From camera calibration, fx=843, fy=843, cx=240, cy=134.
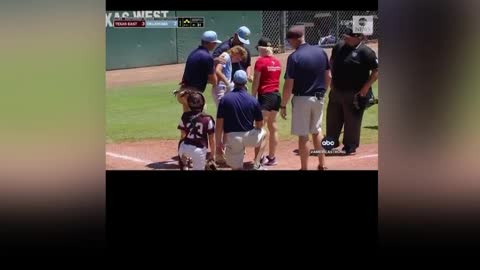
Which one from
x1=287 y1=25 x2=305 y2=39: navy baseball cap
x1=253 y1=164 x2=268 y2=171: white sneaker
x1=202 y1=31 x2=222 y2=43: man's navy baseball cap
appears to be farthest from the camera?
x1=253 y1=164 x2=268 y2=171: white sneaker

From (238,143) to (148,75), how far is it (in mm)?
1037

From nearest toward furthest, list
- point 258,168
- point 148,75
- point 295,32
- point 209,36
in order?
point 209,36, point 295,32, point 258,168, point 148,75

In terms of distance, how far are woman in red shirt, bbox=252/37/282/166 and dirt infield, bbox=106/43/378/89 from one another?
0.07 meters

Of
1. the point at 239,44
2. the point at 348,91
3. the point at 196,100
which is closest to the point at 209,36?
the point at 239,44

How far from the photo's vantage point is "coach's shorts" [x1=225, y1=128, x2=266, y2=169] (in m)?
7.42

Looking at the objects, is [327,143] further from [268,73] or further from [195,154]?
[195,154]

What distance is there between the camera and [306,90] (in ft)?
24.5

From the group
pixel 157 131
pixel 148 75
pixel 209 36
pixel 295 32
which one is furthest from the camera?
pixel 148 75

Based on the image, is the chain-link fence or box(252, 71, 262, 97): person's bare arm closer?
the chain-link fence

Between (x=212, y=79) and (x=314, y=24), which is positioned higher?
(x=314, y=24)

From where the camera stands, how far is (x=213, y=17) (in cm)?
722

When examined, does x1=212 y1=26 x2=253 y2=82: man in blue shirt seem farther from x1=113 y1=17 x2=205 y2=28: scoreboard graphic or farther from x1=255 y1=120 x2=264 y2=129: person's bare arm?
x1=255 y1=120 x2=264 y2=129: person's bare arm

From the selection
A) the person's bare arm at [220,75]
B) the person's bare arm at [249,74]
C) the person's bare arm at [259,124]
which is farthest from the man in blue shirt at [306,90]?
the person's bare arm at [220,75]

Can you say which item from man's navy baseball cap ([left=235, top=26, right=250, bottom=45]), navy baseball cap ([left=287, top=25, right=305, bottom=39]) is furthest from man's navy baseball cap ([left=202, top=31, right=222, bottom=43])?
navy baseball cap ([left=287, top=25, right=305, bottom=39])
